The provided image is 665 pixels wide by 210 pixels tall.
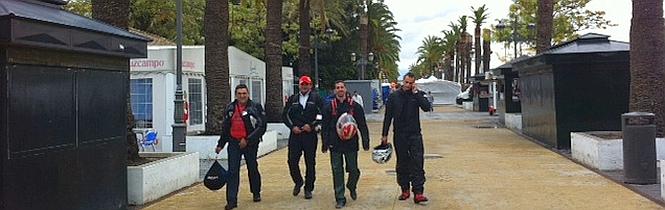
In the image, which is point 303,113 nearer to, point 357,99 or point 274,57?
point 357,99

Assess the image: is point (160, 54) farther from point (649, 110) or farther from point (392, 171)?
point (649, 110)

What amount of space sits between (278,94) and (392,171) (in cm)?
1127

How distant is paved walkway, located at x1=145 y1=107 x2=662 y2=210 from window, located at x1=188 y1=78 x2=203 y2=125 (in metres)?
7.22

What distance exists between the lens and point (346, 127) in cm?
906

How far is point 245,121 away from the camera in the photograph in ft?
29.9

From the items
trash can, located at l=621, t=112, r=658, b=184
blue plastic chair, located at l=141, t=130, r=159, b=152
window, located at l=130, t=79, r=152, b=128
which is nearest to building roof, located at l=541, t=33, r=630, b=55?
trash can, located at l=621, t=112, r=658, b=184

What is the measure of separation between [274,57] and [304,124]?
13.8 metres

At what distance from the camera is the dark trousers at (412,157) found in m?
9.20

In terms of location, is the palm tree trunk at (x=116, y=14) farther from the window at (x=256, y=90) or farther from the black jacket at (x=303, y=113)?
the window at (x=256, y=90)

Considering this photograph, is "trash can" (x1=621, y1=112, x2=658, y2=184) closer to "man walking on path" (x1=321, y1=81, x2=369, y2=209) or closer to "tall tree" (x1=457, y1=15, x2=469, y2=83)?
"man walking on path" (x1=321, y1=81, x2=369, y2=209)

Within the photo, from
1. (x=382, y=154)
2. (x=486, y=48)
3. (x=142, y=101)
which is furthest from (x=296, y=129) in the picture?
(x=486, y=48)

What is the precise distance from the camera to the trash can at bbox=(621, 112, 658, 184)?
10523 mm

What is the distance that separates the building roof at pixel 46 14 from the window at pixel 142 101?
41.9 ft

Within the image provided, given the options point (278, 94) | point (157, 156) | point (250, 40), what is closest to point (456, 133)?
point (278, 94)
